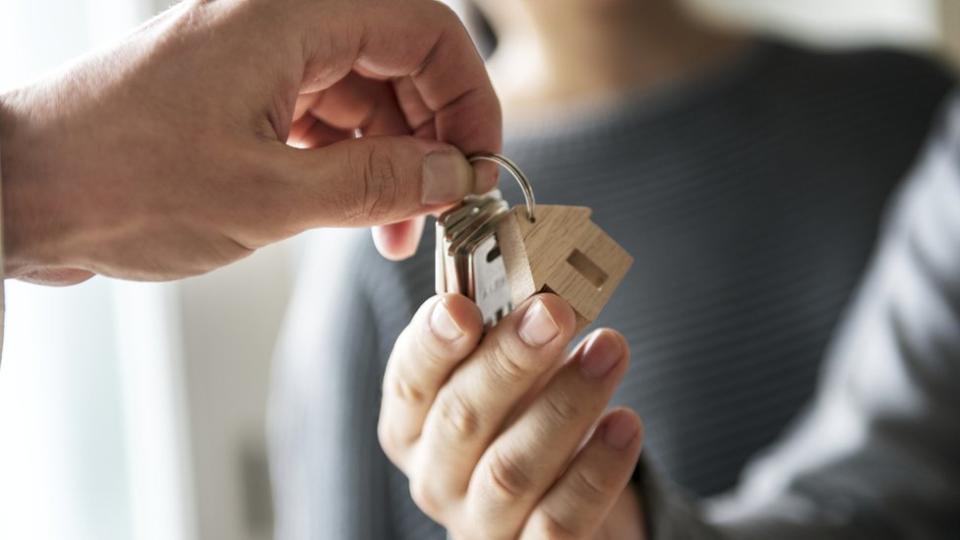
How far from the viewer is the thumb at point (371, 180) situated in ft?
1.50

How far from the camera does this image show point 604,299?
1.61ft

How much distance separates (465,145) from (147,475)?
2.72 ft

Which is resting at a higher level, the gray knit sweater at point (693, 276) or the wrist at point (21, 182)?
the wrist at point (21, 182)

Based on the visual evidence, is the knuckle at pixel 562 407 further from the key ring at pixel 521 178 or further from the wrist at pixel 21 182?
the wrist at pixel 21 182

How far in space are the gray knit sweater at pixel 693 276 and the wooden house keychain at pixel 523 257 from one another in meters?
0.46

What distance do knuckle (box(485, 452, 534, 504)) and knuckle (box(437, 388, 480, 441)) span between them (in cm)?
2

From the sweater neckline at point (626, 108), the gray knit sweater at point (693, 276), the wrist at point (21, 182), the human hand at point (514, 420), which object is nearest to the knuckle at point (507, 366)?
the human hand at point (514, 420)

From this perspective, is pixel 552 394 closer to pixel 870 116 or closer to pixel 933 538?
pixel 933 538

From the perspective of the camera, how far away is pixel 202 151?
43 cm

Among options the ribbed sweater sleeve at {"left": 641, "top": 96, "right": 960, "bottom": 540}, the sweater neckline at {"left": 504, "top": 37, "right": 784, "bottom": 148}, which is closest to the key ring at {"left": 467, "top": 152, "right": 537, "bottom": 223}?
the ribbed sweater sleeve at {"left": 641, "top": 96, "right": 960, "bottom": 540}

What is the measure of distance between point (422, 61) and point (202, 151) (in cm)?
13

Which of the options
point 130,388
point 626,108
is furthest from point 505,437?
point 130,388

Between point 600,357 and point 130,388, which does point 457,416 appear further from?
point 130,388

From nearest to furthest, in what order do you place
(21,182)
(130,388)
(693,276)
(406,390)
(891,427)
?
(21,182)
(406,390)
(891,427)
(693,276)
(130,388)
